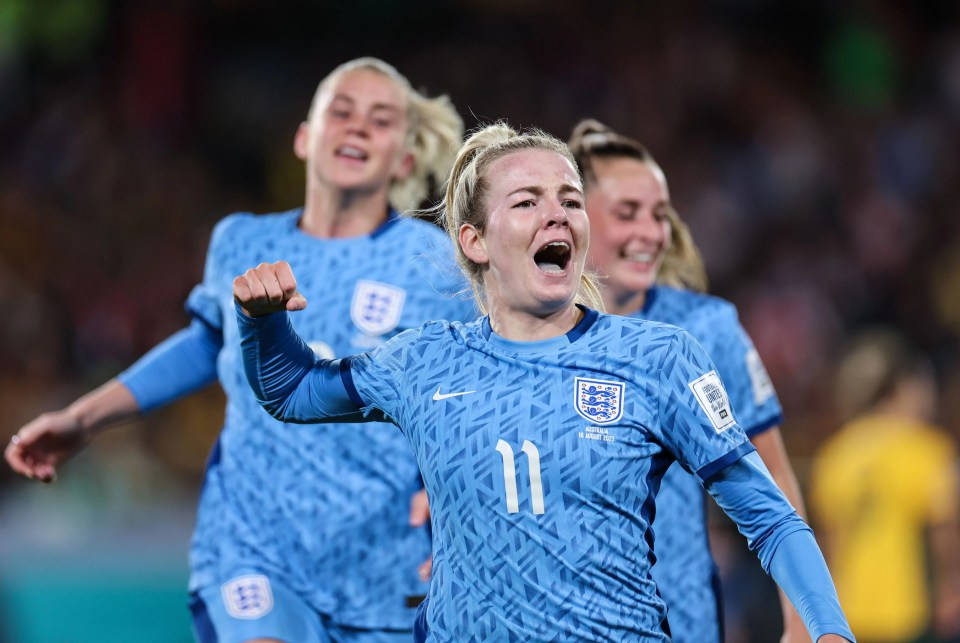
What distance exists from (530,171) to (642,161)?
154 cm

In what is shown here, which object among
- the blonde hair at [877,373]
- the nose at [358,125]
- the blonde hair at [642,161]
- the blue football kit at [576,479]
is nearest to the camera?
the blue football kit at [576,479]

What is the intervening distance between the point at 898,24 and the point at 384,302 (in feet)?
30.9

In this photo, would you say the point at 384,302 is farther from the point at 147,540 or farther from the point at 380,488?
the point at 147,540

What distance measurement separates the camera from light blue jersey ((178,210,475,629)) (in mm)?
4125

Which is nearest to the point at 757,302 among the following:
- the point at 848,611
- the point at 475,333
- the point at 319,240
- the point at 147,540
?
the point at 848,611

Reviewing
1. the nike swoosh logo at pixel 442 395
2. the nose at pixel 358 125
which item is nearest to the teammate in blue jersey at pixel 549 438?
the nike swoosh logo at pixel 442 395

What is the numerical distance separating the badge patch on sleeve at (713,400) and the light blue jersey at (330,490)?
55.1 inches

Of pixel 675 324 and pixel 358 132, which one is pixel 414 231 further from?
pixel 675 324

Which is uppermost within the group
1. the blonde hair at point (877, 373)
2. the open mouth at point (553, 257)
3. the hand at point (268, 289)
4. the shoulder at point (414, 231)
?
the shoulder at point (414, 231)

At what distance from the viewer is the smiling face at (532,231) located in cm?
304

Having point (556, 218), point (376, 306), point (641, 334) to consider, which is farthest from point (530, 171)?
point (376, 306)

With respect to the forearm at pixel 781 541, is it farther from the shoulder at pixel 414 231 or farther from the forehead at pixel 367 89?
the forehead at pixel 367 89

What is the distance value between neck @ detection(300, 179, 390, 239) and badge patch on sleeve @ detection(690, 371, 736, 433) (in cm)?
185

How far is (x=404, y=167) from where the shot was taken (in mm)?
4730
